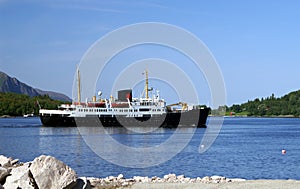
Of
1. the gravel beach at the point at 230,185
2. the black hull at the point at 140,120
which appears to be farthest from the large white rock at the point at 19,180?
the black hull at the point at 140,120

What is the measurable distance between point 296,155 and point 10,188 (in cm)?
2915

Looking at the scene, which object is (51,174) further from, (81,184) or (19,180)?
(81,184)

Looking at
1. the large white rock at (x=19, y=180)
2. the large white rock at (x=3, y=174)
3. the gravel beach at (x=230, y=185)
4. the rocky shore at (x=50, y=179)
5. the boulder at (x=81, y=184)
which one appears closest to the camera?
the large white rock at (x=19, y=180)

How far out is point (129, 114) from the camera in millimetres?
94125

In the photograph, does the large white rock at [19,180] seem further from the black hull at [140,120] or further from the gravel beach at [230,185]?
the black hull at [140,120]

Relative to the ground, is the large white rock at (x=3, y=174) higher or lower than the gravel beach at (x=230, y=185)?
higher

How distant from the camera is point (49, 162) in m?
15.3

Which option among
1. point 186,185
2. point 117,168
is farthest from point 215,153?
point 186,185

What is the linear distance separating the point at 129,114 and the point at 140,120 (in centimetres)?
271

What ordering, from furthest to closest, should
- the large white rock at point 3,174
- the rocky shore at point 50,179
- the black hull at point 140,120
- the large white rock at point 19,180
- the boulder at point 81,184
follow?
the black hull at point 140,120 → the boulder at point 81,184 → the large white rock at point 3,174 → the rocky shore at point 50,179 → the large white rock at point 19,180

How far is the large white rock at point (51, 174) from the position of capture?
1496cm

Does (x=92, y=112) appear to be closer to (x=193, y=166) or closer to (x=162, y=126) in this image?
(x=162, y=126)

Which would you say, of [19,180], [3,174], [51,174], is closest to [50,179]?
[51,174]

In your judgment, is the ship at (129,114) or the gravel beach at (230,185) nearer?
the gravel beach at (230,185)
